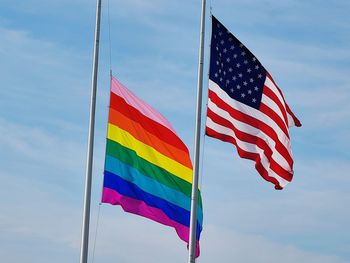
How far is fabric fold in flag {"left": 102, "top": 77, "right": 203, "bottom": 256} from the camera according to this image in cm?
3238

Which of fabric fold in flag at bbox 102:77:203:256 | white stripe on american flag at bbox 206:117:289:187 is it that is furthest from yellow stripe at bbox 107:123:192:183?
white stripe on american flag at bbox 206:117:289:187

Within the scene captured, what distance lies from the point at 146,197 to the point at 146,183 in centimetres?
50

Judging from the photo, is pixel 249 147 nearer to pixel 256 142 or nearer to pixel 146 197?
pixel 256 142

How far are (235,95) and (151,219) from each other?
487 centimetres

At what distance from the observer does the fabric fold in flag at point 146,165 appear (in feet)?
106

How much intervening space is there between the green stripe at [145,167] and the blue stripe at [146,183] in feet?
0.39

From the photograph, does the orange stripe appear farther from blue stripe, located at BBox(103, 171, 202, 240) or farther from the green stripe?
blue stripe, located at BBox(103, 171, 202, 240)

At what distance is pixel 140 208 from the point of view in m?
32.3

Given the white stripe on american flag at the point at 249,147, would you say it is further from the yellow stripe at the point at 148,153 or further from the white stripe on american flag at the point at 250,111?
the yellow stripe at the point at 148,153

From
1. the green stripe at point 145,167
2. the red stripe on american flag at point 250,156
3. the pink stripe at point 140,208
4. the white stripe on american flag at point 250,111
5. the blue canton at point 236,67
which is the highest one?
the blue canton at point 236,67

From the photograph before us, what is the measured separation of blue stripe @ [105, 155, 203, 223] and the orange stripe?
1.04 metres

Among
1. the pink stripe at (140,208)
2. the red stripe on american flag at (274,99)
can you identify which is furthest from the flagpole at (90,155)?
the red stripe on american flag at (274,99)

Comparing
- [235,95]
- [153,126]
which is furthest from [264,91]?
[153,126]

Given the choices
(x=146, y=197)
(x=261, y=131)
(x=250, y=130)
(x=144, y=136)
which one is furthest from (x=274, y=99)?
(x=146, y=197)
